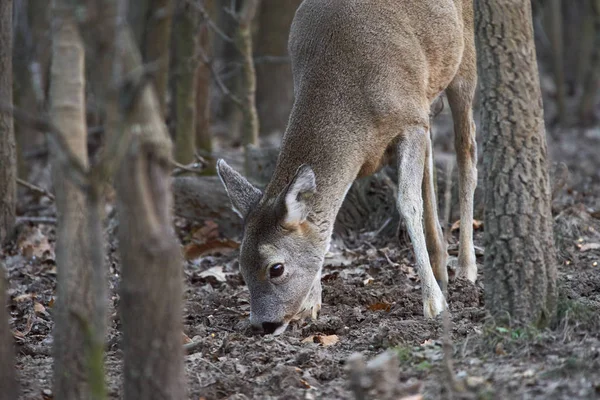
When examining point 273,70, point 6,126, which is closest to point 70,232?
point 6,126

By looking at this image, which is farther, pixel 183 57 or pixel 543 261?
pixel 183 57

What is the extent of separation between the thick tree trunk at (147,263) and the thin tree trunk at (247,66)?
5.64m

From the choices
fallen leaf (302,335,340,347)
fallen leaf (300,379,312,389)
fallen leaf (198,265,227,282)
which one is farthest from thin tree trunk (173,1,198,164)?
fallen leaf (300,379,312,389)

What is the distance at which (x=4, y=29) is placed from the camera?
24.6 feet

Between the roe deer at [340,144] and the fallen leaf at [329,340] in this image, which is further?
the roe deer at [340,144]

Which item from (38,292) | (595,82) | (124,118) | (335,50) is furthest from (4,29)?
(595,82)

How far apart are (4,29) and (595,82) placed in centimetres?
1161

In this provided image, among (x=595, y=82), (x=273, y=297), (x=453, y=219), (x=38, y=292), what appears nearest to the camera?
(x=273, y=297)

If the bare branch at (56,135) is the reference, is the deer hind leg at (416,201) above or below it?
below

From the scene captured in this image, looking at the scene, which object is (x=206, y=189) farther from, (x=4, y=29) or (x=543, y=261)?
(x=543, y=261)

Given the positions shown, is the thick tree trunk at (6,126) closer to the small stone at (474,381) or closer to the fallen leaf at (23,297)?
the fallen leaf at (23,297)

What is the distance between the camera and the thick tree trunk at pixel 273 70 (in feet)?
44.2

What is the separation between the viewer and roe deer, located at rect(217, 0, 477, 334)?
5.81m

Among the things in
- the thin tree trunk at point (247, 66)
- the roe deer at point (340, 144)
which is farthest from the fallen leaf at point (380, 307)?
the thin tree trunk at point (247, 66)
